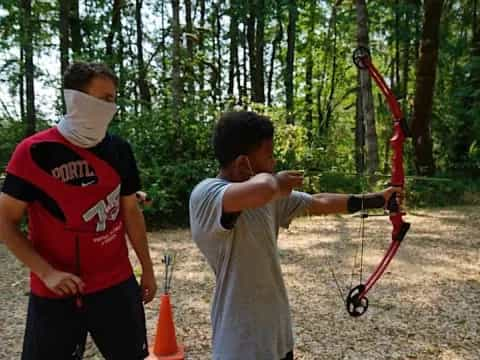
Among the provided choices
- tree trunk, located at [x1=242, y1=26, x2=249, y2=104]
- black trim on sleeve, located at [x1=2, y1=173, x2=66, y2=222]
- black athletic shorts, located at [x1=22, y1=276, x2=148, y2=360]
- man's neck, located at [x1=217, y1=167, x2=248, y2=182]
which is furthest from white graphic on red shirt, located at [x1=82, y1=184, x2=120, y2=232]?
tree trunk, located at [x1=242, y1=26, x2=249, y2=104]

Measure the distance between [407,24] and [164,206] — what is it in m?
9.72

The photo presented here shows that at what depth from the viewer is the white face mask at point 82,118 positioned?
5.31 ft

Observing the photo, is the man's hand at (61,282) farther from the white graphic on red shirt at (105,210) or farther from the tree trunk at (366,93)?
the tree trunk at (366,93)

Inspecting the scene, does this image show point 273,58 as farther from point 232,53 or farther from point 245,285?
point 245,285

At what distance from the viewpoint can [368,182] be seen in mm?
8133

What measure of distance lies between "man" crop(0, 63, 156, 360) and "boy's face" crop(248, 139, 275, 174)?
1.91ft

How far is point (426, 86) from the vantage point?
982cm

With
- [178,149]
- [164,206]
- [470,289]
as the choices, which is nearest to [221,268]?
[470,289]

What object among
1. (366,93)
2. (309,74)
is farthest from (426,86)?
(309,74)

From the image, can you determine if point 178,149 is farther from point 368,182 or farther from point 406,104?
point 406,104

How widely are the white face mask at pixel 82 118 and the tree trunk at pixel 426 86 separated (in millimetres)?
9362

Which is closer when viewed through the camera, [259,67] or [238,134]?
[238,134]

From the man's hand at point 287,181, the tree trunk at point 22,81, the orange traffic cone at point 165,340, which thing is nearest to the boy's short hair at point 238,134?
the man's hand at point 287,181

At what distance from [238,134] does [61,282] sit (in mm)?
724
